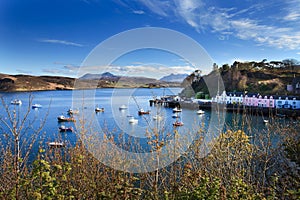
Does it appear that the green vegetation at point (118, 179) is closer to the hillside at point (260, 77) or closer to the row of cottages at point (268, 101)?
the row of cottages at point (268, 101)

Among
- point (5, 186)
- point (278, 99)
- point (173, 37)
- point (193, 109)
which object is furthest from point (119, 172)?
point (278, 99)

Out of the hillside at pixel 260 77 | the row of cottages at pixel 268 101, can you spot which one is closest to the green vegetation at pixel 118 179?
the row of cottages at pixel 268 101

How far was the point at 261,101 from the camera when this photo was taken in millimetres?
34156

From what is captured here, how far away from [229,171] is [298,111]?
3084 centimetres

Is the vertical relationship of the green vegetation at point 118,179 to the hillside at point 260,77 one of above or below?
below

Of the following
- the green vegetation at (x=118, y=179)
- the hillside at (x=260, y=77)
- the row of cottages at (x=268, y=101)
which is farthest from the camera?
the hillside at (x=260, y=77)

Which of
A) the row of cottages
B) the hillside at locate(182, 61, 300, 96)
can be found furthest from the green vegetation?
the hillside at locate(182, 61, 300, 96)

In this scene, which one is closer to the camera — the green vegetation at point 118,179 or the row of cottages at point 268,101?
the green vegetation at point 118,179

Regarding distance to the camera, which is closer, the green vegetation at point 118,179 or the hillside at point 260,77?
the green vegetation at point 118,179

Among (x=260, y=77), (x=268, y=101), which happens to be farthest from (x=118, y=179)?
(x=260, y=77)

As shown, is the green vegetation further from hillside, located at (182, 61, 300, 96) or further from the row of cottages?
hillside, located at (182, 61, 300, 96)

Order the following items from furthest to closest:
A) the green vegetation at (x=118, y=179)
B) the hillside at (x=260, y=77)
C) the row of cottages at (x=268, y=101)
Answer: the hillside at (x=260, y=77) → the row of cottages at (x=268, y=101) → the green vegetation at (x=118, y=179)

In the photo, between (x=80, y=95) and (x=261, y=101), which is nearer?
(x=80, y=95)

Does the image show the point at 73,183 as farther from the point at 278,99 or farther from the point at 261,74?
the point at 261,74
